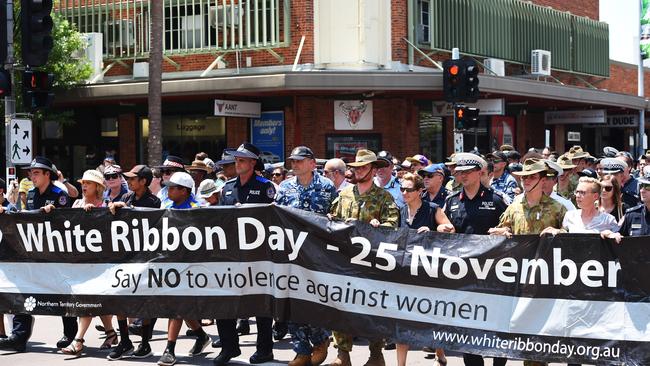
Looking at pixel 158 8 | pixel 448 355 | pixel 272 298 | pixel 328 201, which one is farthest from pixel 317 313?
pixel 158 8

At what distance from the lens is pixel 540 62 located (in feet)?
95.5

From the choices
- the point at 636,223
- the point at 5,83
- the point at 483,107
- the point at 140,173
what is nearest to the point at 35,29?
→ the point at 5,83

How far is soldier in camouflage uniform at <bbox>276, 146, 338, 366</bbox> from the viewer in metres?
9.02

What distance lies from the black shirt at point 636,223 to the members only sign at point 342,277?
840mm

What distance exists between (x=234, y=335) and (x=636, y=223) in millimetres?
3830

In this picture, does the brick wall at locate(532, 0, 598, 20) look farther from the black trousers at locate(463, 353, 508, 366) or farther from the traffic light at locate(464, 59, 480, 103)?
the black trousers at locate(463, 353, 508, 366)

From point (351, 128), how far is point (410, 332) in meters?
16.4

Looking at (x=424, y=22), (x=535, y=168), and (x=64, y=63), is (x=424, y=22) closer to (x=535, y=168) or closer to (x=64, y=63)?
(x=64, y=63)

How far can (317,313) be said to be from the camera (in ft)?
28.9

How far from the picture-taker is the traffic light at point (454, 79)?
18797mm

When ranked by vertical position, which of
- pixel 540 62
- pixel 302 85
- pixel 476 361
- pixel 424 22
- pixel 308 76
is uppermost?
pixel 424 22

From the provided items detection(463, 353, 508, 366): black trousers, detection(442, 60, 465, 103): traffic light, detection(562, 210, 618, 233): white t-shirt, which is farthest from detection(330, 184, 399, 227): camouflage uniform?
detection(442, 60, 465, 103): traffic light

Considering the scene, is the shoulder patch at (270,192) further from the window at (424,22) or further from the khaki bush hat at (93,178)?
the window at (424,22)

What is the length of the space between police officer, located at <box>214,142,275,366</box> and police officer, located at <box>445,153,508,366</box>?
82.1 inches
